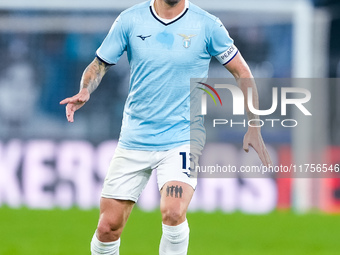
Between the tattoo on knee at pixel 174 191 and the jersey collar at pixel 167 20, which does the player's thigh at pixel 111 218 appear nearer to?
the tattoo on knee at pixel 174 191

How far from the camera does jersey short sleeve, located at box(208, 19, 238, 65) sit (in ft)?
21.2

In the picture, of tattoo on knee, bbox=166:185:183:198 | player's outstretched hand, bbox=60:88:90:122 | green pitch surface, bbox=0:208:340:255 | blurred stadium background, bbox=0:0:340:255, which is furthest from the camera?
blurred stadium background, bbox=0:0:340:255

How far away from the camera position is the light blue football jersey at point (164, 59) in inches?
251

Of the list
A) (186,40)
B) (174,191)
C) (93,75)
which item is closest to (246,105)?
(186,40)

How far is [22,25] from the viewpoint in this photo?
578 inches

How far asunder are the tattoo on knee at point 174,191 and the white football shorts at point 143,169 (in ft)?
0.25

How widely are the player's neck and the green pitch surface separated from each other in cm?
372

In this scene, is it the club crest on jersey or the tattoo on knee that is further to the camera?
the club crest on jersey

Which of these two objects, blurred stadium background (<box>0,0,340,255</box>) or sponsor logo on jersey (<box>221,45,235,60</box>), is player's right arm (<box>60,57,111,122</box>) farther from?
blurred stadium background (<box>0,0,340,255</box>)

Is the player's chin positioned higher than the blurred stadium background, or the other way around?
the player's chin

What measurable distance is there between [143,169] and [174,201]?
49 centimetres

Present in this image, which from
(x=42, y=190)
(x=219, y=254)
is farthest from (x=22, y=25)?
(x=219, y=254)

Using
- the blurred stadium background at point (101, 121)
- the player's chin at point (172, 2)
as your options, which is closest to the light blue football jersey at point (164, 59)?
the player's chin at point (172, 2)

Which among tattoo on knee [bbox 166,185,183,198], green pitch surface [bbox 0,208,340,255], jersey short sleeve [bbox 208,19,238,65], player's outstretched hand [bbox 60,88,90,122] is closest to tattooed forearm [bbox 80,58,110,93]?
player's outstretched hand [bbox 60,88,90,122]
